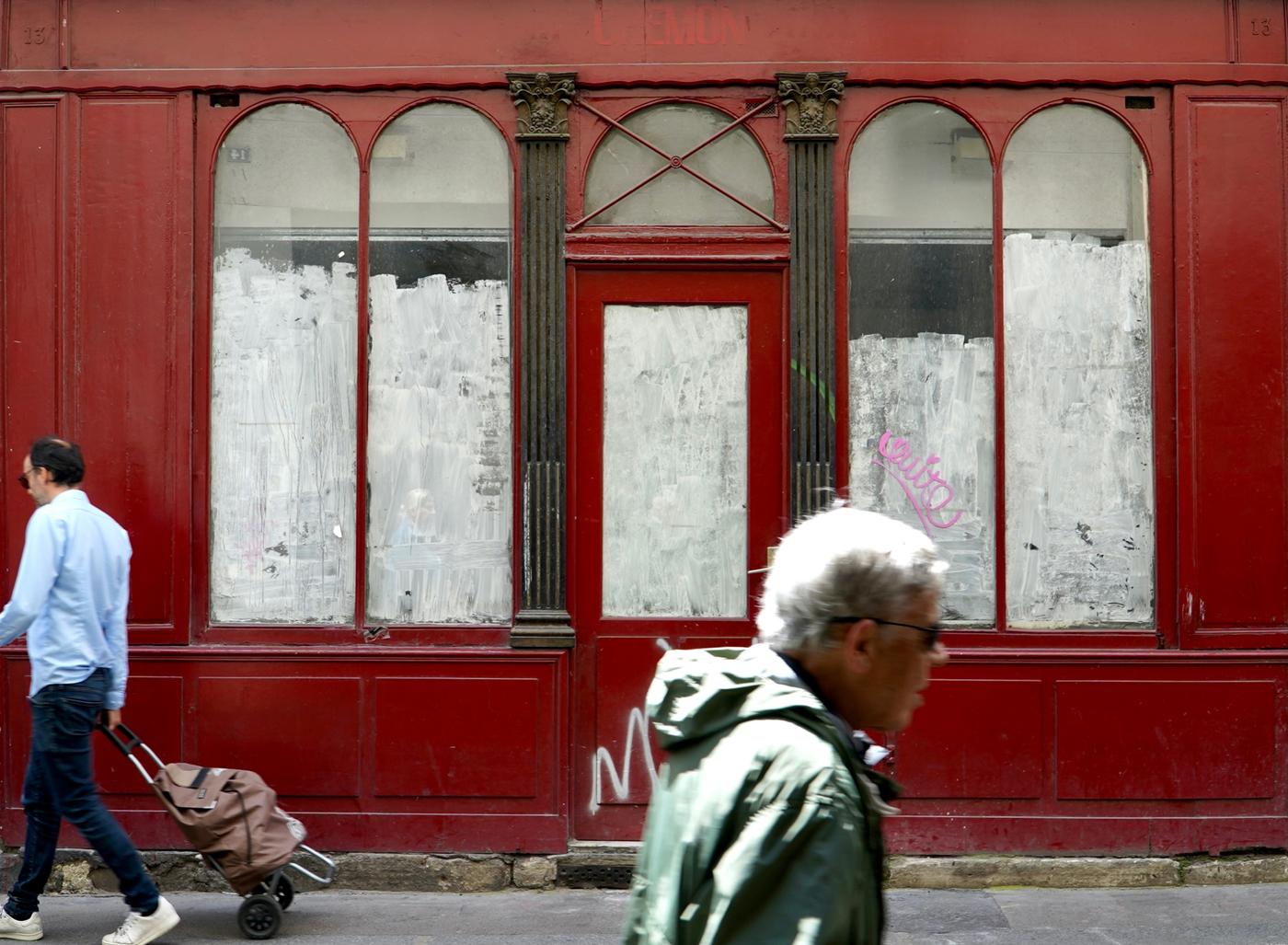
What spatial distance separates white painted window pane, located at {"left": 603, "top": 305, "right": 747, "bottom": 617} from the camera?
763cm

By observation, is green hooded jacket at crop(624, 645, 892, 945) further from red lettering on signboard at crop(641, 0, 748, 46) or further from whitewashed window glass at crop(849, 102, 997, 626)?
red lettering on signboard at crop(641, 0, 748, 46)

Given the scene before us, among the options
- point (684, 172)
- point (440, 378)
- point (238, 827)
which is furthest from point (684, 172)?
point (238, 827)

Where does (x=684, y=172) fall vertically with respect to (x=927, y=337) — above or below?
above

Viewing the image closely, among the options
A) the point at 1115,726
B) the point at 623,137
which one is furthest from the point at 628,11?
the point at 1115,726

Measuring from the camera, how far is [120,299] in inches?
299

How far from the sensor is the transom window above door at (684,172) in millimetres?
7641

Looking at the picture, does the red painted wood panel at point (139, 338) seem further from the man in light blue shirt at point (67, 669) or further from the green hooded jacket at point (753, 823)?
the green hooded jacket at point (753, 823)

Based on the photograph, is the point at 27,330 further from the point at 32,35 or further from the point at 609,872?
the point at 609,872

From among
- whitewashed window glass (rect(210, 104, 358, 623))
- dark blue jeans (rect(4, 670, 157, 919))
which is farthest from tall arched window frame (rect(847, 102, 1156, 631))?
dark blue jeans (rect(4, 670, 157, 919))

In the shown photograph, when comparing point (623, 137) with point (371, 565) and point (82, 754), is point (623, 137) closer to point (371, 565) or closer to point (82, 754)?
point (371, 565)

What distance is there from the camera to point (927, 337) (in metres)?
7.63

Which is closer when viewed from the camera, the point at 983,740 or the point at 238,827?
the point at 238,827

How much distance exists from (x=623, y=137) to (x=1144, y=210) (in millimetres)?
2629

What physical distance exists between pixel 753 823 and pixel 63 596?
4.87 metres
